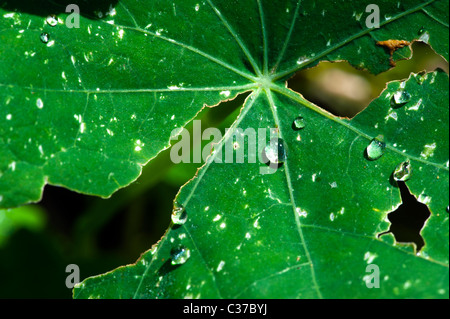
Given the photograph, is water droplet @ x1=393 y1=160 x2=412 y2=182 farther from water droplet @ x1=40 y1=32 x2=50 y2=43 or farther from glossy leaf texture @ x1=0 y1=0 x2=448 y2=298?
water droplet @ x1=40 y1=32 x2=50 y2=43

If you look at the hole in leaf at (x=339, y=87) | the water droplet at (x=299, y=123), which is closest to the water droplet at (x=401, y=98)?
the water droplet at (x=299, y=123)

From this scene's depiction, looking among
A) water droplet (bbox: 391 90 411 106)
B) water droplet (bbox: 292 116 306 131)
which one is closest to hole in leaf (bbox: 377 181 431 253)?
water droplet (bbox: 391 90 411 106)

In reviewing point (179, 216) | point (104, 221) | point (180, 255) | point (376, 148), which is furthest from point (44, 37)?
point (104, 221)

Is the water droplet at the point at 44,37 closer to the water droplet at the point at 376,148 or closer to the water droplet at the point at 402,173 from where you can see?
the water droplet at the point at 376,148

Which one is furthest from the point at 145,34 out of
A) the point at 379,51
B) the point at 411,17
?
the point at 411,17

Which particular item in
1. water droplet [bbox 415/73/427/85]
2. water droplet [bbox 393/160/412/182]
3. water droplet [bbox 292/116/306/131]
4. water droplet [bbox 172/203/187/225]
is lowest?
water droplet [bbox 172/203/187/225]
